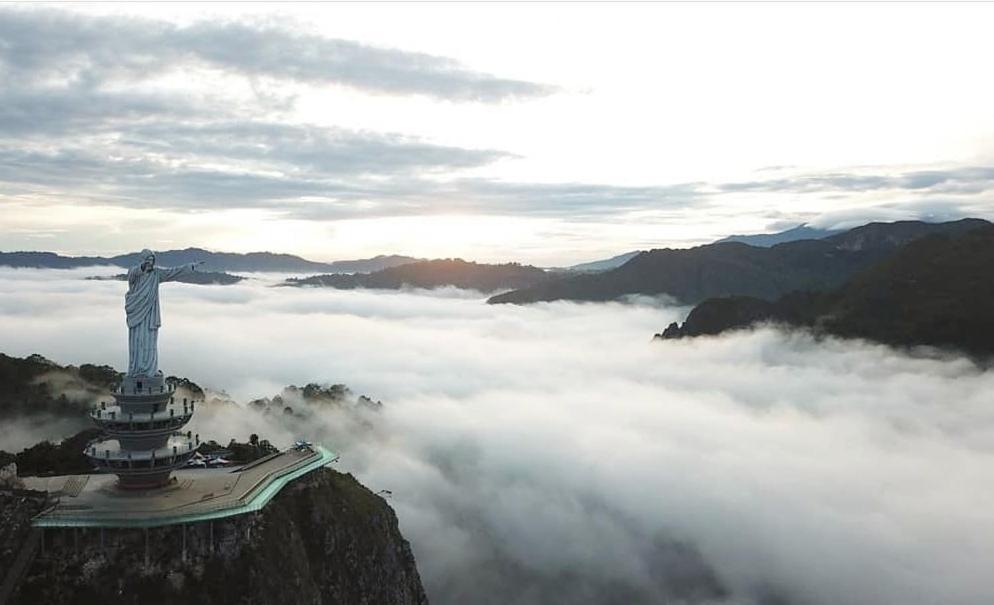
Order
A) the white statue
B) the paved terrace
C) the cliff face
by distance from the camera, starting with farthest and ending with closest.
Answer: the white statue < the paved terrace < the cliff face

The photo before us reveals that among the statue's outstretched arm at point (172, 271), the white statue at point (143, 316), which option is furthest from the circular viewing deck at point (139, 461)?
the statue's outstretched arm at point (172, 271)

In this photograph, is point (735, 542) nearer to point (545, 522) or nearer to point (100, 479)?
point (545, 522)

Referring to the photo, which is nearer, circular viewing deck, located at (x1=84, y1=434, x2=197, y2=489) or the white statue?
circular viewing deck, located at (x1=84, y1=434, x2=197, y2=489)

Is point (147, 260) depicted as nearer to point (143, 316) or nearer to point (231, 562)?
point (143, 316)

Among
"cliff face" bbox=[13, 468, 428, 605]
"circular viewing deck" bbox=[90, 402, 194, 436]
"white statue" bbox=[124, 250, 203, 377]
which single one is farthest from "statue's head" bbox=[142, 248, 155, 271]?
"cliff face" bbox=[13, 468, 428, 605]

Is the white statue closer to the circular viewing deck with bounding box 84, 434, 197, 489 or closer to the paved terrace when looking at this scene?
the circular viewing deck with bounding box 84, 434, 197, 489

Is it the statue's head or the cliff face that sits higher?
the statue's head

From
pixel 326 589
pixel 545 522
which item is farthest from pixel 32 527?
pixel 545 522
